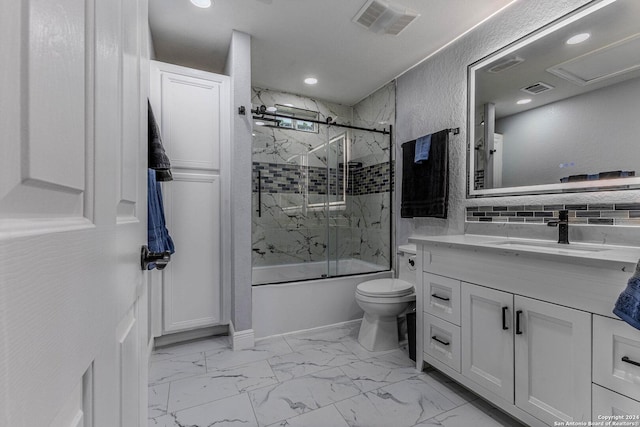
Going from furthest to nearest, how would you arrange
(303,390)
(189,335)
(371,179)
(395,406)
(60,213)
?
(371,179)
(189,335)
(303,390)
(395,406)
(60,213)

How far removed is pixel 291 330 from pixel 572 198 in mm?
2145

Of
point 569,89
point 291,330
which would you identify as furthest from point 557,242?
point 291,330

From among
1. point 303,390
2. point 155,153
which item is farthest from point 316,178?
point 303,390

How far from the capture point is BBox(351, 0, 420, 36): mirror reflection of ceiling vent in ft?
6.19

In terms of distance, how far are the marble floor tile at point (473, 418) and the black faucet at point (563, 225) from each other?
97 cm

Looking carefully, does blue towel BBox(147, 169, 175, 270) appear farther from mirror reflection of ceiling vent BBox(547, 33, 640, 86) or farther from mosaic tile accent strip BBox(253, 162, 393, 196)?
mirror reflection of ceiling vent BBox(547, 33, 640, 86)

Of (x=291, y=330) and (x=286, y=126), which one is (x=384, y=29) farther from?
(x=291, y=330)

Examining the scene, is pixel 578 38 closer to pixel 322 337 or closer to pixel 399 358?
pixel 399 358

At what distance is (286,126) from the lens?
309cm

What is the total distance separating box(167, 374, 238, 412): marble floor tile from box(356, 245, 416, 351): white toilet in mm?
1025

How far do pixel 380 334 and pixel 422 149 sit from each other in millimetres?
1532

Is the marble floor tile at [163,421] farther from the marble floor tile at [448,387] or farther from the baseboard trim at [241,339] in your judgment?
the marble floor tile at [448,387]

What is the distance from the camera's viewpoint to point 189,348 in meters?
2.20

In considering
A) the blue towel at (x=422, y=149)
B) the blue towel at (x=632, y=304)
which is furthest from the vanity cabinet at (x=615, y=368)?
the blue towel at (x=422, y=149)
